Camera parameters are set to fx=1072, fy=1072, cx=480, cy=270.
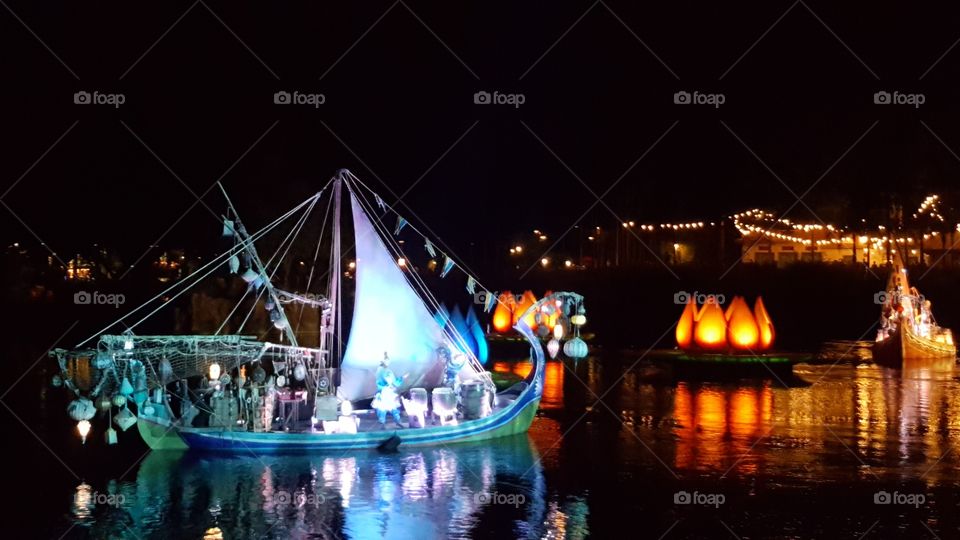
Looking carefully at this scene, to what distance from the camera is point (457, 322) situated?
110 ft

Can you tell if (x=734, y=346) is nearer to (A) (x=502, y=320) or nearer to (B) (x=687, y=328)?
(B) (x=687, y=328)

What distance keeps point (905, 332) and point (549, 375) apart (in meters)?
11.6

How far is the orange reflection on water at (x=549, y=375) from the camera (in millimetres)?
27078

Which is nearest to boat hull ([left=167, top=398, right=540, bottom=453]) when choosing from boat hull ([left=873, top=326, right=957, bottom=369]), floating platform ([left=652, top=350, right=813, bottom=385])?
floating platform ([left=652, top=350, right=813, bottom=385])

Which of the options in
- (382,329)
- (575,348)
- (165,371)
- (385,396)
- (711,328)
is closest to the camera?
(165,371)

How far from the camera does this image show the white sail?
21609 mm

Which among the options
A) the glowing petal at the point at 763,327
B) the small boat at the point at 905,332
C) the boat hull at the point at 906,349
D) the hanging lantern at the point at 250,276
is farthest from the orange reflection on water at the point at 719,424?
the hanging lantern at the point at 250,276

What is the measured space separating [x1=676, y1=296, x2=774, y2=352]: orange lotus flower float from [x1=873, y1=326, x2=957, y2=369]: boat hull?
18.6 feet

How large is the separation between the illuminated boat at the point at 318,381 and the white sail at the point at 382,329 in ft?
0.07

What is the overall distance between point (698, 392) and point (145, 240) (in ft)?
68.1

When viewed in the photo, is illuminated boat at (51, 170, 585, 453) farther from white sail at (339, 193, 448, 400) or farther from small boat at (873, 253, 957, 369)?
small boat at (873, 253, 957, 369)

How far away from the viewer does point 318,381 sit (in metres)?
20.3

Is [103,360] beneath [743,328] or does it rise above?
beneath

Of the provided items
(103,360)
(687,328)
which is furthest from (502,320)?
(103,360)
